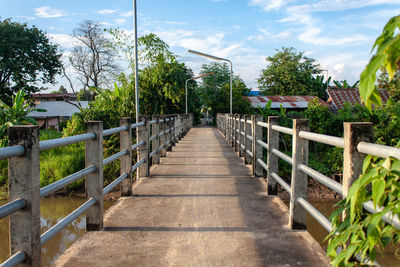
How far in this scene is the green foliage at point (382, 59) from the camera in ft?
3.28

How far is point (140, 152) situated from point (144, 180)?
505mm

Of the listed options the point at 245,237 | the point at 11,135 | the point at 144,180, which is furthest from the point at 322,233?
the point at 11,135

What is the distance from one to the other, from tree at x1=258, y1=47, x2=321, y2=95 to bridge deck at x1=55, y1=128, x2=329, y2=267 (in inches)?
1867

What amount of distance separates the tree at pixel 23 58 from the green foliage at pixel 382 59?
118ft

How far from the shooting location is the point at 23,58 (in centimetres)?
3338

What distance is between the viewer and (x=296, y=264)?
8.86ft

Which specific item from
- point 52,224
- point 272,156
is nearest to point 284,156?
point 272,156

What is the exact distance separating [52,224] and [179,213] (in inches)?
221

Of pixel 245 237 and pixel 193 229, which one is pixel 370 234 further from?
pixel 193 229

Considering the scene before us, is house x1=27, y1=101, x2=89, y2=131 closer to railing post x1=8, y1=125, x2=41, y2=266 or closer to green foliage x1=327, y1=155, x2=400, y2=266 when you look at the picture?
railing post x1=8, y1=125, x2=41, y2=266

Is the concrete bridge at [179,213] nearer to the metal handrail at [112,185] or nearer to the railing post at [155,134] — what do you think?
the metal handrail at [112,185]

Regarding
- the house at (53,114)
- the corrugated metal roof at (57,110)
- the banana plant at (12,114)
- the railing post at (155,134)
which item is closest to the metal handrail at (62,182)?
the railing post at (155,134)

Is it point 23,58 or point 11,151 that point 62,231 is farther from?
point 23,58

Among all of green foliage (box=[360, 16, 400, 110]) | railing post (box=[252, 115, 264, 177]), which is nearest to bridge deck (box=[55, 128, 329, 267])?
railing post (box=[252, 115, 264, 177])
